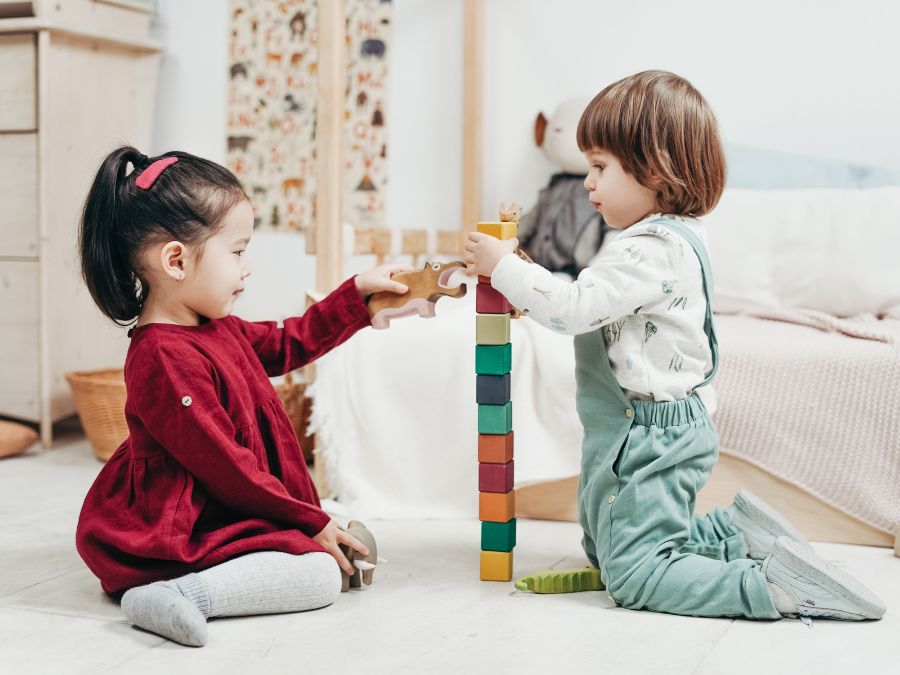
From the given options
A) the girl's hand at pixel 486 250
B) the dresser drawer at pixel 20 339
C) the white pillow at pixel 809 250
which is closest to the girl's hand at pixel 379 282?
the girl's hand at pixel 486 250

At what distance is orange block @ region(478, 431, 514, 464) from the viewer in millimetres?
1430

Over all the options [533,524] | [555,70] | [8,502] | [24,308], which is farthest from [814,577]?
[24,308]

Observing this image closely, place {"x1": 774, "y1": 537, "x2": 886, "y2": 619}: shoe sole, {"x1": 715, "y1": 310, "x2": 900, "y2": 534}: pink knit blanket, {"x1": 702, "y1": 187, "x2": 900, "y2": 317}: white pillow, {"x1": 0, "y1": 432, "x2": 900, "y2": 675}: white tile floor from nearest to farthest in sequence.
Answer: {"x1": 0, "y1": 432, "x2": 900, "y2": 675}: white tile floor → {"x1": 774, "y1": 537, "x2": 886, "y2": 619}: shoe sole → {"x1": 715, "y1": 310, "x2": 900, "y2": 534}: pink knit blanket → {"x1": 702, "y1": 187, "x2": 900, "y2": 317}: white pillow

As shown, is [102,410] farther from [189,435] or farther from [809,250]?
[809,250]

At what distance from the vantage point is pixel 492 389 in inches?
56.4

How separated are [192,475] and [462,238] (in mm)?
1284

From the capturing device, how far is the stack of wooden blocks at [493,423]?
1431 millimetres

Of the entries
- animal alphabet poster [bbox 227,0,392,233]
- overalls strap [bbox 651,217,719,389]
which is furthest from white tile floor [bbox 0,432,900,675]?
animal alphabet poster [bbox 227,0,392,233]

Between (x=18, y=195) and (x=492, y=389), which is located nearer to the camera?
(x=492, y=389)

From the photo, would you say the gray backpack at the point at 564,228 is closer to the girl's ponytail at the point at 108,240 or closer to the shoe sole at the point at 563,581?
the shoe sole at the point at 563,581

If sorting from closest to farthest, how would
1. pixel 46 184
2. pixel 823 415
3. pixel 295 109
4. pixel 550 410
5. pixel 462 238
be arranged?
pixel 823 415 < pixel 550 410 < pixel 46 184 < pixel 462 238 < pixel 295 109

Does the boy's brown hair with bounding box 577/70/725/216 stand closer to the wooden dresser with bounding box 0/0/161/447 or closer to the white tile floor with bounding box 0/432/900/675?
the white tile floor with bounding box 0/432/900/675

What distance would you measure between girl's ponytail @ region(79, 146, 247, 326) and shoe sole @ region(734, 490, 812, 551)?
0.78 m

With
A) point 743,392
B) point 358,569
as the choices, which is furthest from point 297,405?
point 743,392
